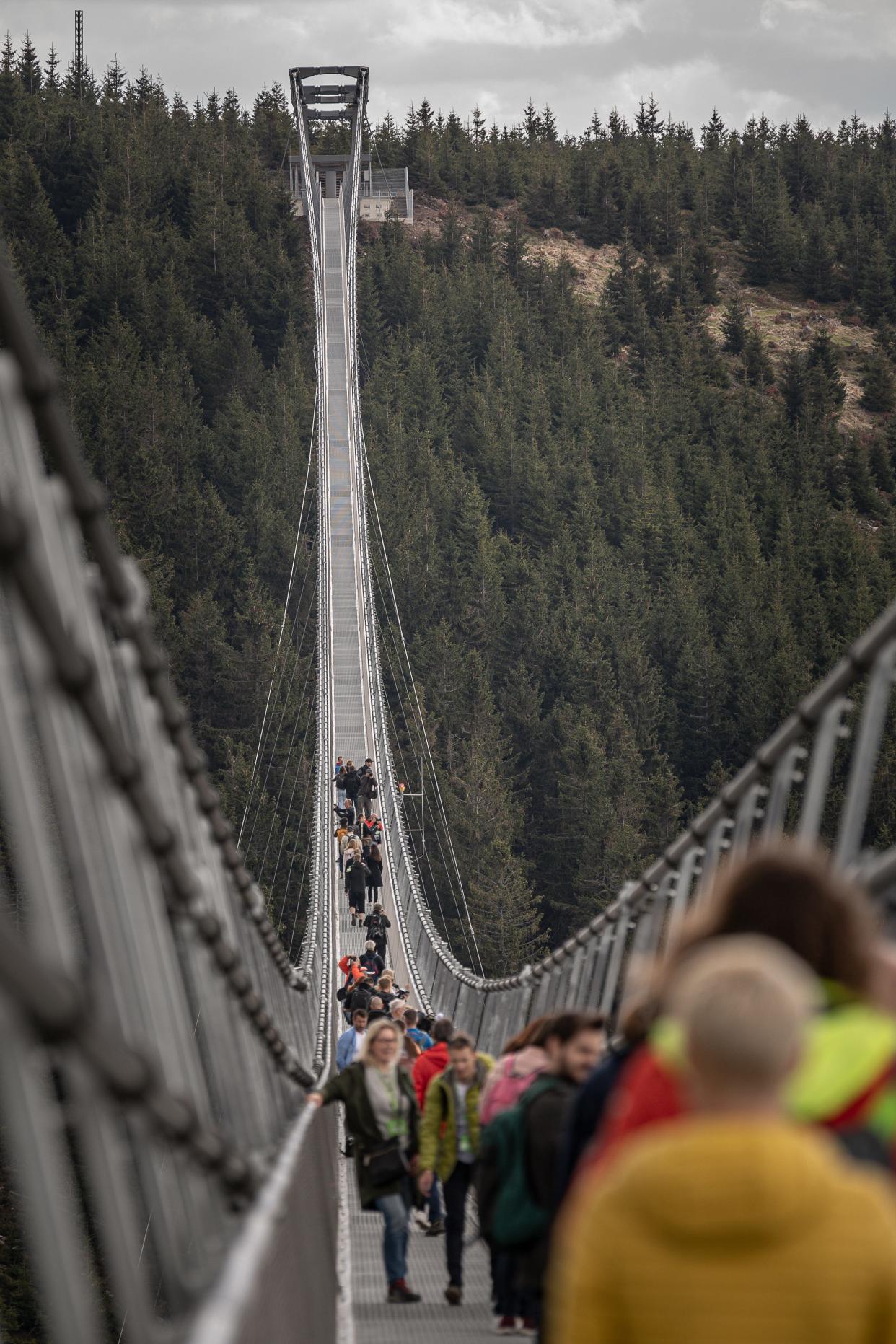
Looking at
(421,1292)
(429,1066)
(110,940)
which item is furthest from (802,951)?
(429,1066)

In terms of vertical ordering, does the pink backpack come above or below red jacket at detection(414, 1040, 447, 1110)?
above

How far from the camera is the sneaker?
6684 millimetres

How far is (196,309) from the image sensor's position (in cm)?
8631

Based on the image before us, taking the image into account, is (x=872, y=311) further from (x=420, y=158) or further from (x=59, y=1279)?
(x=59, y=1279)

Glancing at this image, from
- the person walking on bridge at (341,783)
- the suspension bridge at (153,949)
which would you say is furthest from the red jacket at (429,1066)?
the person walking on bridge at (341,783)

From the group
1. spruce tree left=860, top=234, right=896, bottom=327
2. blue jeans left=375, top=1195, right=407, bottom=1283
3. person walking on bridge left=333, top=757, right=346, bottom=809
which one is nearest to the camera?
blue jeans left=375, top=1195, right=407, bottom=1283

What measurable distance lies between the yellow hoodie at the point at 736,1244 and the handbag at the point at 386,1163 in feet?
17.3

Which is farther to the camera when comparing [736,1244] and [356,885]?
[356,885]

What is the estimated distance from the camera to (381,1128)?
23.1ft

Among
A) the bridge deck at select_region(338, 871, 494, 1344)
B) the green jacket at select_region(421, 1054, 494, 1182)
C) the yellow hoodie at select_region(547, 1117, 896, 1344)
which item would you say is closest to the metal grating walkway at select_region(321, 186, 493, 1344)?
the bridge deck at select_region(338, 871, 494, 1344)

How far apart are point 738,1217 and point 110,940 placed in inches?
56.5

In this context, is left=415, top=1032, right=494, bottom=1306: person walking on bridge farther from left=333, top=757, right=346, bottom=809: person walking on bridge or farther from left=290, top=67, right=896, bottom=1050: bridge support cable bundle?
left=333, top=757, right=346, bottom=809: person walking on bridge

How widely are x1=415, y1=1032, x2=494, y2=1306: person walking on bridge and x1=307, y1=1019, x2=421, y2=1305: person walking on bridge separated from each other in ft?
0.53

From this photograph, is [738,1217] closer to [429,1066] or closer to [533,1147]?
[533,1147]
